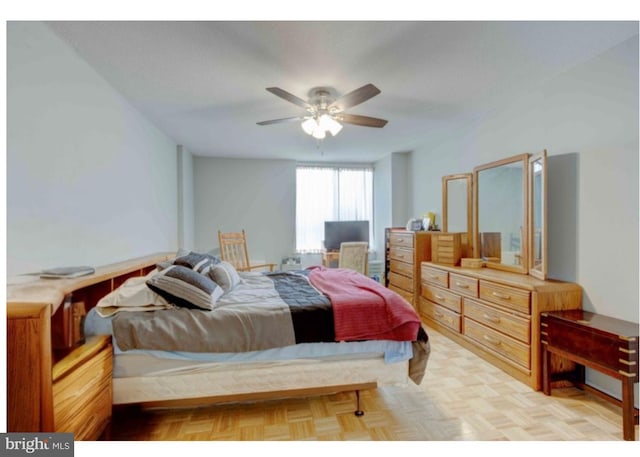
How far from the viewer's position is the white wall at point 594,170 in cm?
194

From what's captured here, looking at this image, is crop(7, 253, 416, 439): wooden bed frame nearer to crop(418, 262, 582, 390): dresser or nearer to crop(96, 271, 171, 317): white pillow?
crop(96, 271, 171, 317): white pillow

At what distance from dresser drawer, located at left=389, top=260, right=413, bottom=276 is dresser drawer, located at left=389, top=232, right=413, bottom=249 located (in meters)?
0.24

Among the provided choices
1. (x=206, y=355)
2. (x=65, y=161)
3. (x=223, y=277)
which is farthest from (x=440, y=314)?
(x=65, y=161)

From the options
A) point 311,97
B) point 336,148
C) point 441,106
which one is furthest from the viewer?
point 336,148

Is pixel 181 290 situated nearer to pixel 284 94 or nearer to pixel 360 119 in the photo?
pixel 284 94

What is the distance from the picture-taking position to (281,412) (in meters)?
1.89

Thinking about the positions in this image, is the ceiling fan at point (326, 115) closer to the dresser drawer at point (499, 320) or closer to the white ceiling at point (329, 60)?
the white ceiling at point (329, 60)

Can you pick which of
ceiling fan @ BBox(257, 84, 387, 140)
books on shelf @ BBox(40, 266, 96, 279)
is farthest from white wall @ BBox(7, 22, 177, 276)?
ceiling fan @ BBox(257, 84, 387, 140)

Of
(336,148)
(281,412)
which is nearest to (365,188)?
(336,148)

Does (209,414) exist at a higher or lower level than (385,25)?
lower

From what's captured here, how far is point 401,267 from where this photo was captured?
407 centimetres

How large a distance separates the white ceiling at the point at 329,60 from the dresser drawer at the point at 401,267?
185cm
